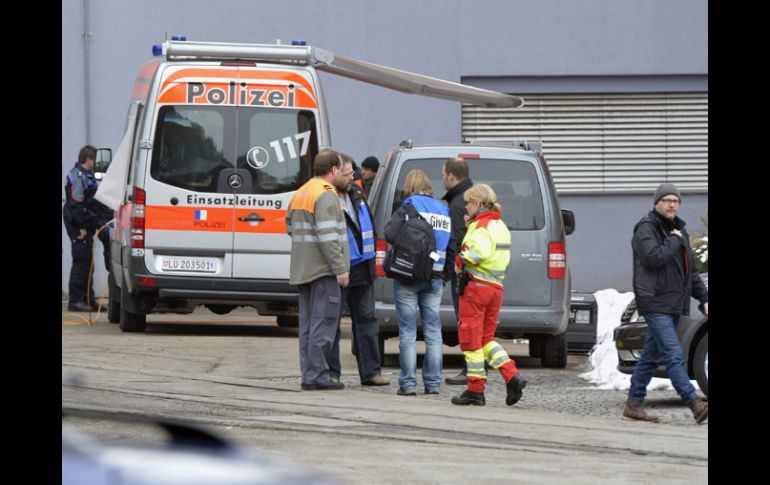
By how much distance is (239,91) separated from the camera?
47.5 feet

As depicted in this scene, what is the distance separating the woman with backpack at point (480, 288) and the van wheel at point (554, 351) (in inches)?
110

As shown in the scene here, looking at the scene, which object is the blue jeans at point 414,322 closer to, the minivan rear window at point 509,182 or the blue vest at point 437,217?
the blue vest at point 437,217

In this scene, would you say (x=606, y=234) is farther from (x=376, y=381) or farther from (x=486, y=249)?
(x=486, y=249)

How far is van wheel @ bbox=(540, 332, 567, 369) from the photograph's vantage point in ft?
42.4

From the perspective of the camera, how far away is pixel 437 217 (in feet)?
34.9

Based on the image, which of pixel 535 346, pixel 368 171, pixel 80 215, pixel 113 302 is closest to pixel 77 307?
pixel 80 215

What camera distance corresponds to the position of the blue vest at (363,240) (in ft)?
35.4

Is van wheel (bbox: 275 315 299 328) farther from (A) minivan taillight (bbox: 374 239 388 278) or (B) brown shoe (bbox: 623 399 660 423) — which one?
(B) brown shoe (bbox: 623 399 660 423)

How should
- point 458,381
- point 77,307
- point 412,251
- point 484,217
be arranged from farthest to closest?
point 77,307 < point 458,381 < point 412,251 < point 484,217

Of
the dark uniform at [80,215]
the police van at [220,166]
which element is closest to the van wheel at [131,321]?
the police van at [220,166]

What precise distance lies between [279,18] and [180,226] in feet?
21.3

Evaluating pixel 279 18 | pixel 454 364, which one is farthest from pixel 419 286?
pixel 279 18

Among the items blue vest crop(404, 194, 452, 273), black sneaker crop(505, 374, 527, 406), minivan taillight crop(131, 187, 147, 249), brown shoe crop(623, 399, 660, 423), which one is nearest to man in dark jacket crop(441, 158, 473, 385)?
blue vest crop(404, 194, 452, 273)

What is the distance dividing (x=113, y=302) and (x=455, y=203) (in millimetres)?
6414
